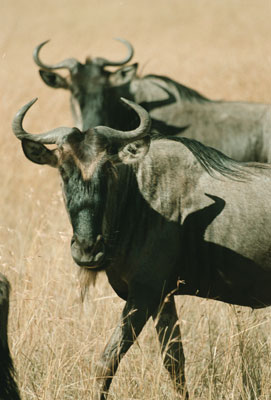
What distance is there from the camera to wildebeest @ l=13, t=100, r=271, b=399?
424 centimetres

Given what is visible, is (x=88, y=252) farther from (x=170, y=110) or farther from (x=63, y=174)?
(x=170, y=110)

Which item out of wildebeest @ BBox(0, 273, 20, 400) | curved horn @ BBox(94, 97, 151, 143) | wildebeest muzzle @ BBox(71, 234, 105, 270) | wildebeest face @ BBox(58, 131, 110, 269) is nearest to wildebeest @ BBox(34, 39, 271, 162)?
curved horn @ BBox(94, 97, 151, 143)

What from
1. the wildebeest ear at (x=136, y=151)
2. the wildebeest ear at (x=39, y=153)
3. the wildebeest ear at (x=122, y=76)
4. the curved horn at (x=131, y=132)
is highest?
the wildebeest ear at (x=122, y=76)

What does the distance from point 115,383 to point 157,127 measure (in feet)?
15.7

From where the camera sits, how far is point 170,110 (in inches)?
351

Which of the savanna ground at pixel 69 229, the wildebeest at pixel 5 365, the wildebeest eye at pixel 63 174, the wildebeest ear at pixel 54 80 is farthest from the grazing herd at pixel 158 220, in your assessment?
the wildebeest ear at pixel 54 80

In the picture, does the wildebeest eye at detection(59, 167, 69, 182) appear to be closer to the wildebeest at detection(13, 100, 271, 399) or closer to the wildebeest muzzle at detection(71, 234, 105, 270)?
the wildebeest at detection(13, 100, 271, 399)

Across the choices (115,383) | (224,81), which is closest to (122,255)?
(115,383)

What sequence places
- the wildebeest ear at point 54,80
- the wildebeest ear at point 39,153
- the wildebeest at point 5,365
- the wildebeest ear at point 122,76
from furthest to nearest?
the wildebeest ear at point 54,80
the wildebeest ear at point 122,76
the wildebeest ear at point 39,153
the wildebeest at point 5,365

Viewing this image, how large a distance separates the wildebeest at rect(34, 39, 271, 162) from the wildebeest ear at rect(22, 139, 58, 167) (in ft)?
13.9

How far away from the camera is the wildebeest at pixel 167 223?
4238mm

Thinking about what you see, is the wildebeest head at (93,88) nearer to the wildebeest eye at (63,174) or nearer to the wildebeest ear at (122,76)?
the wildebeest ear at (122,76)

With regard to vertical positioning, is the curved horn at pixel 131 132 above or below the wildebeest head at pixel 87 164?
above

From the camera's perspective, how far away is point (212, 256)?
444cm
